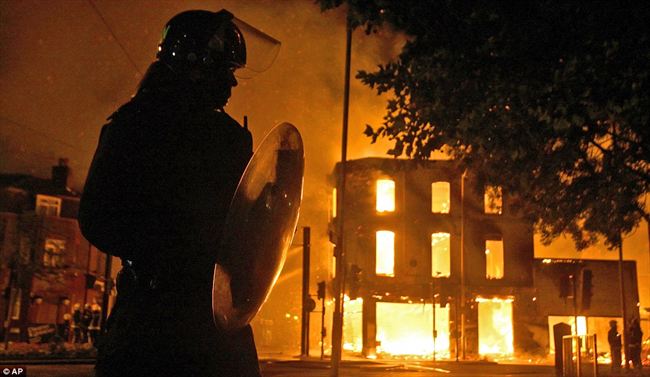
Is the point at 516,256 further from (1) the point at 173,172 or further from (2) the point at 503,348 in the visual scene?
(1) the point at 173,172

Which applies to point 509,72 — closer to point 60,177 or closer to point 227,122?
point 227,122

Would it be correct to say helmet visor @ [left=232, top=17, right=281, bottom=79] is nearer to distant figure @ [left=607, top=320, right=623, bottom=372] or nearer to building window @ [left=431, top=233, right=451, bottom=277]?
distant figure @ [left=607, top=320, right=623, bottom=372]

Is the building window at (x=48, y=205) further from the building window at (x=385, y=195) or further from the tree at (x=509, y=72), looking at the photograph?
the tree at (x=509, y=72)

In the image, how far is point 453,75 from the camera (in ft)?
29.8

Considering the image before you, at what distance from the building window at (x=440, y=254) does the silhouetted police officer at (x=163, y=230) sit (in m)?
41.7

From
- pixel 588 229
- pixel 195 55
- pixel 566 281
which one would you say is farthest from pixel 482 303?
pixel 195 55

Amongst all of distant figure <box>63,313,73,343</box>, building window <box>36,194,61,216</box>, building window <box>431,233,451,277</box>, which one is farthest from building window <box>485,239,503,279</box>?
building window <box>36,194,61,216</box>

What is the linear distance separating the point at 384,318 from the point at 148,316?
41063mm

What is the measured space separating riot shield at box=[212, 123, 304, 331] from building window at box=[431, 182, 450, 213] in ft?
138

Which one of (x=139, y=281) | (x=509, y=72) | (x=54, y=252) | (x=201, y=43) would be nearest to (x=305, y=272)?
(x=509, y=72)

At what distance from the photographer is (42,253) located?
4769cm

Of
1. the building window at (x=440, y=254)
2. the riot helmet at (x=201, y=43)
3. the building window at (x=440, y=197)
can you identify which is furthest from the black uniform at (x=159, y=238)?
the building window at (x=440, y=197)

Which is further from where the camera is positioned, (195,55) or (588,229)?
(588,229)

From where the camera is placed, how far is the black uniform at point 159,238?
1.53 metres
